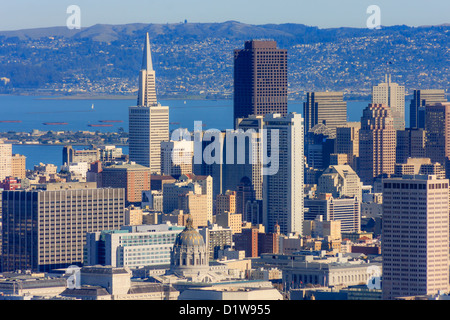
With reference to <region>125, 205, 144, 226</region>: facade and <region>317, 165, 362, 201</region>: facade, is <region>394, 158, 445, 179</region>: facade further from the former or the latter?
<region>125, 205, 144, 226</region>: facade

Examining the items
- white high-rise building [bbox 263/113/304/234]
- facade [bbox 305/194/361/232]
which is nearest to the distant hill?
facade [bbox 305/194/361/232]

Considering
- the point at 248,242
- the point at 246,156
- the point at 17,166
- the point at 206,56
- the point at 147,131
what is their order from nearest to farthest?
the point at 248,242 → the point at 246,156 → the point at 17,166 → the point at 147,131 → the point at 206,56

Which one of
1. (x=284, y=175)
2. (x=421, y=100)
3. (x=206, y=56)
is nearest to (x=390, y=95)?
(x=421, y=100)

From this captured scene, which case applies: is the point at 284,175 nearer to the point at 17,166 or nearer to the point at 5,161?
the point at 17,166

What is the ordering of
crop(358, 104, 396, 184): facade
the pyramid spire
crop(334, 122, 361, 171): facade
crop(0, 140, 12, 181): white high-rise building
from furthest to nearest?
crop(334, 122, 361, 171): facade
the pyramid spire
crop(358, 104, 396, 184): facade
crop(0, 140, 12, 181): white high-rise building

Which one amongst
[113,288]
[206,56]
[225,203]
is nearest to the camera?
[113,288]
